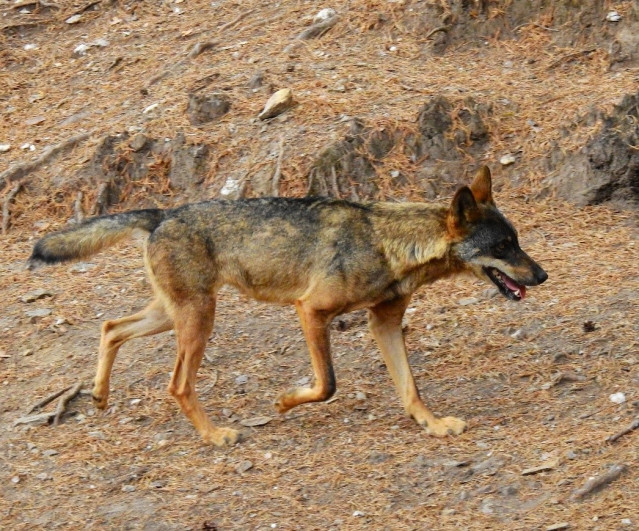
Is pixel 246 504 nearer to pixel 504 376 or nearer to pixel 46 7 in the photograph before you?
pixel 504 376

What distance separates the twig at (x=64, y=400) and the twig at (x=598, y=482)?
4.13 metres

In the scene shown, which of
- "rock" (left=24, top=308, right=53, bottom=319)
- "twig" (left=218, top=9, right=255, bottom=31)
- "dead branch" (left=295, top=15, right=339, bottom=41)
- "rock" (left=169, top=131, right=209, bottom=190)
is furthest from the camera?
"twig" (left=218, top=9, right=255, bottom=31)

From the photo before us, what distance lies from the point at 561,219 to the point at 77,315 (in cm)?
480

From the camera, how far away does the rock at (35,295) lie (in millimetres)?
10471

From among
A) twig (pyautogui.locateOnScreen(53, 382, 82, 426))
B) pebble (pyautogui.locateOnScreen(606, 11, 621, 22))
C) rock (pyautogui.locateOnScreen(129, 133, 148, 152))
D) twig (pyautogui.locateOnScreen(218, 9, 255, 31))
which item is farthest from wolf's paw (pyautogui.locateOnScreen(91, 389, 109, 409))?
pebble (pyautogui.locateOnScreen(606, 11, 621, 22))

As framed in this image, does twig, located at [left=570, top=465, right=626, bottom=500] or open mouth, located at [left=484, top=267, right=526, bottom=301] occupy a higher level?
open mouth, located at [left=484, top=267, right=526, bottom=301]

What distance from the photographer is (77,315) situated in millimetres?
10117

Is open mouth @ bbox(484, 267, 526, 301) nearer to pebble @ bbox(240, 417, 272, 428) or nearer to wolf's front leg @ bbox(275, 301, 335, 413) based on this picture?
wolf's front leg @ bbox(275, 301, 335, 413)

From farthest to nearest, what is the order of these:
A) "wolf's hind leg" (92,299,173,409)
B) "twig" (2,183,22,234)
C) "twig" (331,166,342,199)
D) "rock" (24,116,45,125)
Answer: "rock" (24,116,45,125) < "twig" (2,183,22,234) < "twig" (331,166,342,199) < "wolf's hind leg" (92,299,173,409)

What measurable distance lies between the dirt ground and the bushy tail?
1355 millimetres

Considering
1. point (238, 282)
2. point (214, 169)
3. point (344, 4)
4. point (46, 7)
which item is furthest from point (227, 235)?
point (46, 7)

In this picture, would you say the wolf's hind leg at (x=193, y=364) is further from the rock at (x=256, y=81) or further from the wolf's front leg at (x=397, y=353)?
the rock at (x=256, y=81)

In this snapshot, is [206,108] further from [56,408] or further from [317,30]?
[56,408]

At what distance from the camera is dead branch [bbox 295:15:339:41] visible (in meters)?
13.5
